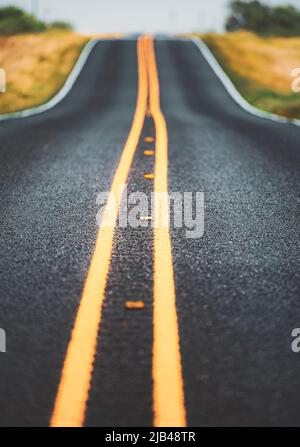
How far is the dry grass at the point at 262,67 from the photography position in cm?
1933

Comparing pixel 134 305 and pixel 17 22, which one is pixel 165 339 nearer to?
pixel 134 305

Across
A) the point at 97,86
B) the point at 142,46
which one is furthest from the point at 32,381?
the point at 142,46

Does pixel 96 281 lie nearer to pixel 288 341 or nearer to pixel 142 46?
pixel 288 341

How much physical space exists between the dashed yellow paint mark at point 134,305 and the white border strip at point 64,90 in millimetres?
9908

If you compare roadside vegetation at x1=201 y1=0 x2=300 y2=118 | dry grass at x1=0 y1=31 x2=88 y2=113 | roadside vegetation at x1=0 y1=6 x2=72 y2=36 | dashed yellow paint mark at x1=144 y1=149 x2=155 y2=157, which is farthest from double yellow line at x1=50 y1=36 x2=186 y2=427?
roadside vegetation at x1=0 y1=6 x2=72 y2=36

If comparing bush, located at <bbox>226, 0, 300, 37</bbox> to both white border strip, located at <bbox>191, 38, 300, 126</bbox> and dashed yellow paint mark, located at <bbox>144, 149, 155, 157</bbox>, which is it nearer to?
white border strip, located at <bbox>191, 38, 300, 126</bbox>

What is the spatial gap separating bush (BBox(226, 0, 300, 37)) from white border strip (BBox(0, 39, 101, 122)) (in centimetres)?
2555

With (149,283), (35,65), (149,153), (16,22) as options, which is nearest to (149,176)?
(149,153)

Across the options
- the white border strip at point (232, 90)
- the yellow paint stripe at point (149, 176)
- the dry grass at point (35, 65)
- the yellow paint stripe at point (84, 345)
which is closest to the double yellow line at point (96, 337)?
the yellow paint stripe at point (84, 345)

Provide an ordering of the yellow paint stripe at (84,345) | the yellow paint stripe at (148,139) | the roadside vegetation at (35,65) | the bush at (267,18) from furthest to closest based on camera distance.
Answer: the bush at (267,18)
the roadside vegetation at (35,65)
the yellow paint stripe at (148,139)
the yellow paint stripe at (84,345)

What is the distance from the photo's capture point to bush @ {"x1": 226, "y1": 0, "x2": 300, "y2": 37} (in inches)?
2233

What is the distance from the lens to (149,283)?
12.5 feet

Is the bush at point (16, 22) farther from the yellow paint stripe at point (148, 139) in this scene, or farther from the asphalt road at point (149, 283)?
the asphalt road at point (149, 283)
